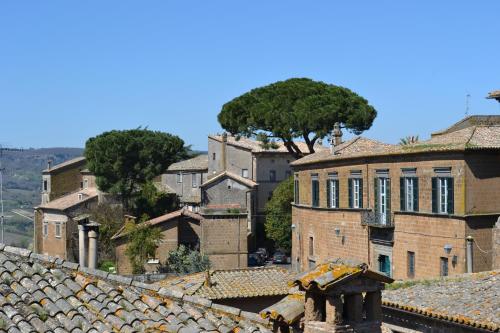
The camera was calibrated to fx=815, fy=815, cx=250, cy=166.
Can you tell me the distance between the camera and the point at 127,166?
204 feet

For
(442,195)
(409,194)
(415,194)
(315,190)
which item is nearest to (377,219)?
(409,194)

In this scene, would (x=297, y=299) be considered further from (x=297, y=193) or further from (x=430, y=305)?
(x=297, y=193)

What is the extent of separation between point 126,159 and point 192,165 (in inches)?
315

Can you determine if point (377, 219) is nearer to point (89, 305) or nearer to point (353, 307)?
point (353, 307)

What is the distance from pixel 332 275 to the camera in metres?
8.37

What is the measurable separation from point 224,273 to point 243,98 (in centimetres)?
3150

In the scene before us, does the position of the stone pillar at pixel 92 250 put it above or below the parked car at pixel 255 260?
above

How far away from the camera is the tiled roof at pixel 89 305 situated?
8.07m

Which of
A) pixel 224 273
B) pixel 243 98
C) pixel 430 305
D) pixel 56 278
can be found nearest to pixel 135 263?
pixel 243 98

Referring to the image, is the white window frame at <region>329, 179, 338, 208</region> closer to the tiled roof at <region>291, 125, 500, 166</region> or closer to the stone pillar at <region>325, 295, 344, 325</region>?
the tiled roof at <region>291, 125, 500, 166</region>

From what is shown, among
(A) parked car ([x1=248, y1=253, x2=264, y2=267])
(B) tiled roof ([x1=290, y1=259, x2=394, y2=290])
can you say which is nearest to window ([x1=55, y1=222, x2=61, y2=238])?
(A) parked car ([x1=248, y1=253, x2=264, y2=267])

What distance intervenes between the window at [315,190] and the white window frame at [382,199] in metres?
6.64

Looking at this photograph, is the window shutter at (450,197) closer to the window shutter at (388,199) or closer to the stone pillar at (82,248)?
the window shutter at (388,199)

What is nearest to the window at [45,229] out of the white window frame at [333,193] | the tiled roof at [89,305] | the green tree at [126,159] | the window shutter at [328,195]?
the green tree at [126,159]
